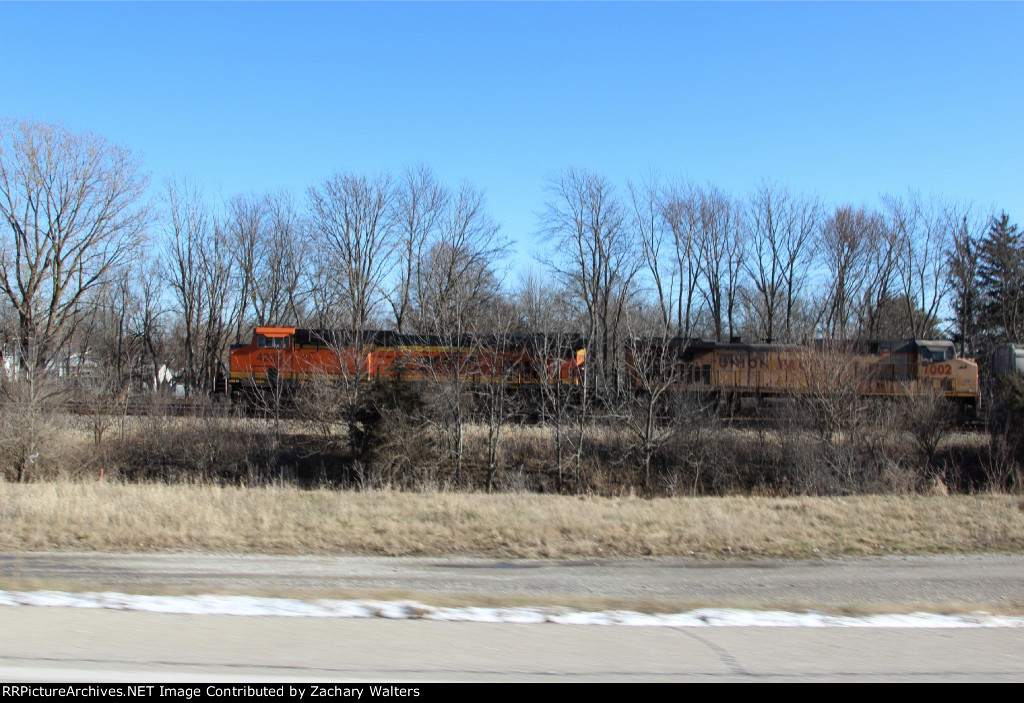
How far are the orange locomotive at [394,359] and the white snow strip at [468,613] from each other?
1808 cm

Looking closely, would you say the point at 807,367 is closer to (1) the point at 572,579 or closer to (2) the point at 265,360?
(1) the point at 572,579

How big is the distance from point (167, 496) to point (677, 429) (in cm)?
1750

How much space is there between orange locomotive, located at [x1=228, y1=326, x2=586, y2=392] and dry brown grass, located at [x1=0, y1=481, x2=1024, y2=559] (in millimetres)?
10837

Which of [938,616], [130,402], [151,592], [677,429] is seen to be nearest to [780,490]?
[677,429]

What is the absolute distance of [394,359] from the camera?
89.1ft

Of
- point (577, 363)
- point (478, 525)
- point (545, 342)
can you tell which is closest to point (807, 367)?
point (577, 363)

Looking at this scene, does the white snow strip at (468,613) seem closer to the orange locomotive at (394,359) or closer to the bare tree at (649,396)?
the bare tree at (649,396)

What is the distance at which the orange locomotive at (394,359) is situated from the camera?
25.8 meters

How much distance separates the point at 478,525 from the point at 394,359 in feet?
52.9

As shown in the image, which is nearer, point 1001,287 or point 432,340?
point 432,340

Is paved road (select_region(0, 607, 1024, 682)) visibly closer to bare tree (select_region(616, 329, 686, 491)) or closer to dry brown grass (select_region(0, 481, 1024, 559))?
dry brown grass (select_region(0, 481, 1024, 559))

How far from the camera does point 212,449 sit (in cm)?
2517

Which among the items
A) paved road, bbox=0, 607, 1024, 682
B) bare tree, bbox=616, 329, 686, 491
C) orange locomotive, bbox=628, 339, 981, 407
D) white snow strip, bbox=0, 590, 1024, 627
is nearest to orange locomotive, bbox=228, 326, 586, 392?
bare tree, bbox=616, 329, 686, 491
